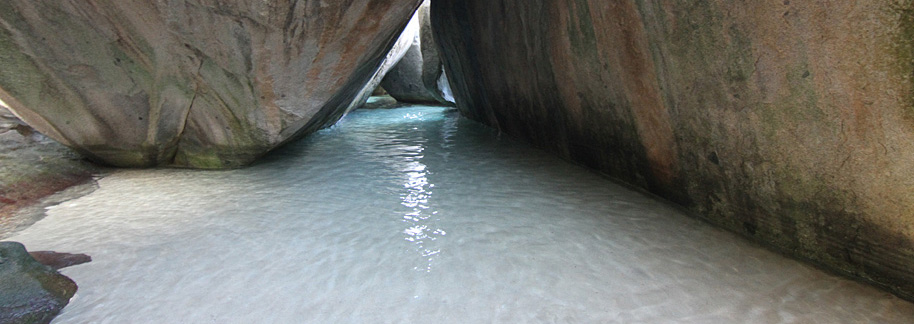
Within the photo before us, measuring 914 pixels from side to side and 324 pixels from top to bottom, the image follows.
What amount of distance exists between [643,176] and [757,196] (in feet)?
3.61

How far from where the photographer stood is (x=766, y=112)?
2457mm

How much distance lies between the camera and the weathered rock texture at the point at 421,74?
444 inches

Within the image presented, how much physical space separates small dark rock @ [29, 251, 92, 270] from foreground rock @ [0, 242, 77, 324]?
16cm

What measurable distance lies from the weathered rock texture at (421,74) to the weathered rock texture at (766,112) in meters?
7.13

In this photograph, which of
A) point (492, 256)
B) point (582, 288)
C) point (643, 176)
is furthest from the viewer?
point (643, 176)

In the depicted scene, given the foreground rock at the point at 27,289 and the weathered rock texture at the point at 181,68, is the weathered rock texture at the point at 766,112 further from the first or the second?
the foreground rock at the point at 27,289

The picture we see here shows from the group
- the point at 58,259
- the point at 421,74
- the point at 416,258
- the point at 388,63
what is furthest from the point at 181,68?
the point at 421,74

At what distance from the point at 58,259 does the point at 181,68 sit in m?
2.12

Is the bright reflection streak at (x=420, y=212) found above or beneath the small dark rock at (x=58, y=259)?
above

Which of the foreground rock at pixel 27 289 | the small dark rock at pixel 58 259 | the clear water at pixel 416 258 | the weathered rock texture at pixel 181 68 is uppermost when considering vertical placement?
the weathered rock texture at pixel 181 68

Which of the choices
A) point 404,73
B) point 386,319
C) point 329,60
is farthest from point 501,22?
point 404,73

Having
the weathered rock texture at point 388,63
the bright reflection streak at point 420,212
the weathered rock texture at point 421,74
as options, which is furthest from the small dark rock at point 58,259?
the weathered rock texture at point 421,74

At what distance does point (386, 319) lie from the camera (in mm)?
2043

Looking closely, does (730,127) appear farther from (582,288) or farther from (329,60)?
(329,60)
